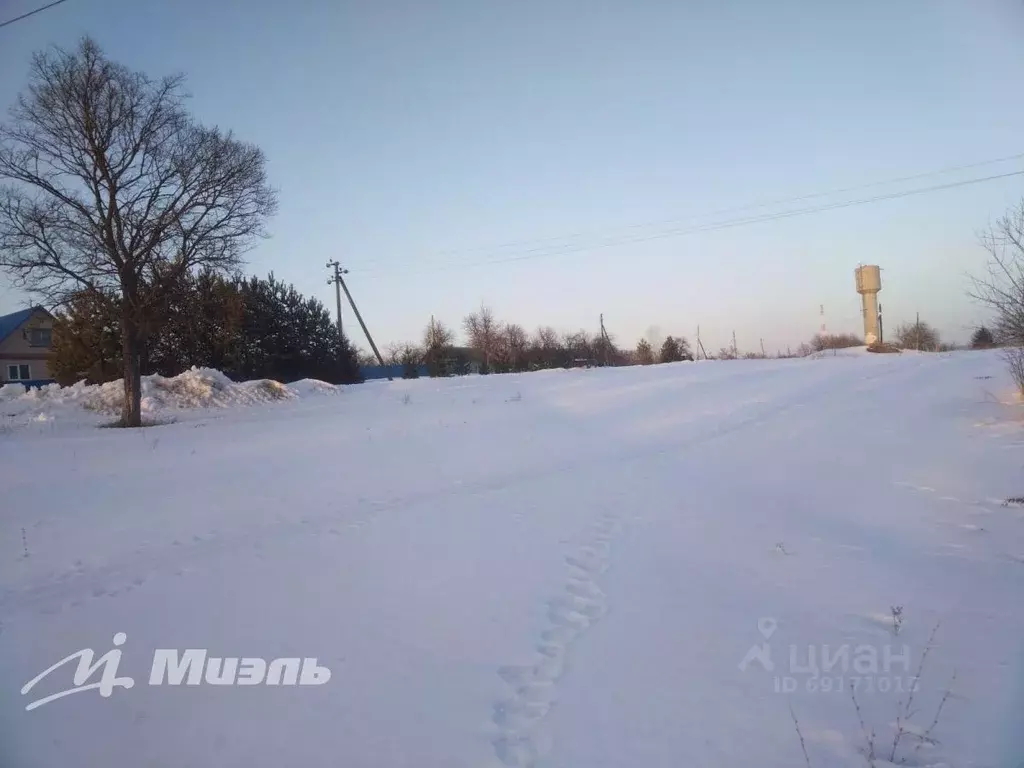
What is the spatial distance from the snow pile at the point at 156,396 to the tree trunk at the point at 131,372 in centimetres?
242

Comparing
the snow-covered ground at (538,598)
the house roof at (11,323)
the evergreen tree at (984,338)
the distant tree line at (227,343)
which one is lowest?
the snow-covered ground at (538,598)

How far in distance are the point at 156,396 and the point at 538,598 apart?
21.3 m

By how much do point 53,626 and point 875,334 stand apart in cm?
4467

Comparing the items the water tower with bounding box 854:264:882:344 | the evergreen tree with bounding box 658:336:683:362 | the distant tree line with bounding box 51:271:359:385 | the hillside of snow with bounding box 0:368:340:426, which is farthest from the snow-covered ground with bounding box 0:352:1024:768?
the evergreen tree with bounding box 658:336:683:362

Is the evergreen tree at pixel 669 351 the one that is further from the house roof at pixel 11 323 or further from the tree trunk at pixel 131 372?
the house roof at pixel 11 323

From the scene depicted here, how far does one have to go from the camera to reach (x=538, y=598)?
473 cm

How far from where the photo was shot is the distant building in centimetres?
4838

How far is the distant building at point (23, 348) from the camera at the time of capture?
159 ft

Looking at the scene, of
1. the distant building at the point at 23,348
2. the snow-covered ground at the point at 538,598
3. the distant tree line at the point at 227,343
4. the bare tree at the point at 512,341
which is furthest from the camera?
the bare tree at the point at 512,341

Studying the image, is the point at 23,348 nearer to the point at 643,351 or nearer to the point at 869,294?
the point at 643,351

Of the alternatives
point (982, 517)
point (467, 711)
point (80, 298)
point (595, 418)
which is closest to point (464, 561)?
point (467, 711)

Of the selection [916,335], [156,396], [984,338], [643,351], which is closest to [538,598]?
[156,396]

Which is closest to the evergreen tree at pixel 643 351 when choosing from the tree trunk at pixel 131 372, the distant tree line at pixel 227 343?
the distant tree line at pixel 227 343

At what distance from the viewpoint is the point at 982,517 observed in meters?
6.38
